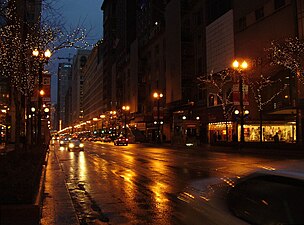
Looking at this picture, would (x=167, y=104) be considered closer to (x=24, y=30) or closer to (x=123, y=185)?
(x=24, y=30)

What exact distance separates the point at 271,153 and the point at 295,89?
35.6 ft

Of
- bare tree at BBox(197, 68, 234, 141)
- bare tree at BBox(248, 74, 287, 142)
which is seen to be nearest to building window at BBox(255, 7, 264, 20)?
bare tree at BBox(248, 74, 287, 142)

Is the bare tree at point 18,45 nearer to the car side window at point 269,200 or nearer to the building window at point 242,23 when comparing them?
the car side window at point 269,200

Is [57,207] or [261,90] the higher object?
[261,90]

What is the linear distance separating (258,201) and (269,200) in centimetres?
18

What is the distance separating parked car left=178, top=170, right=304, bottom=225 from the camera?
3670 mm

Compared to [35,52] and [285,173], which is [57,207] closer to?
[285,173]

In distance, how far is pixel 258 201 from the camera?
163 inches

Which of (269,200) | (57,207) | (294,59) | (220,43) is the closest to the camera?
(269,200)

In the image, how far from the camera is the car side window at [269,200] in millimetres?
3623

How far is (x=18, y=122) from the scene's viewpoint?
19.4m

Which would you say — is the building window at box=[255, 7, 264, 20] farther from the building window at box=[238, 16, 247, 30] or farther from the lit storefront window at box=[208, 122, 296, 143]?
the lit storefront window at box=[208, 122, 296, 143]

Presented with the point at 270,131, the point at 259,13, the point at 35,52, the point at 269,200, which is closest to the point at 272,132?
the point at 270,131

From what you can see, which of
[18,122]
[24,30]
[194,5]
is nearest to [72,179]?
[18,122]
